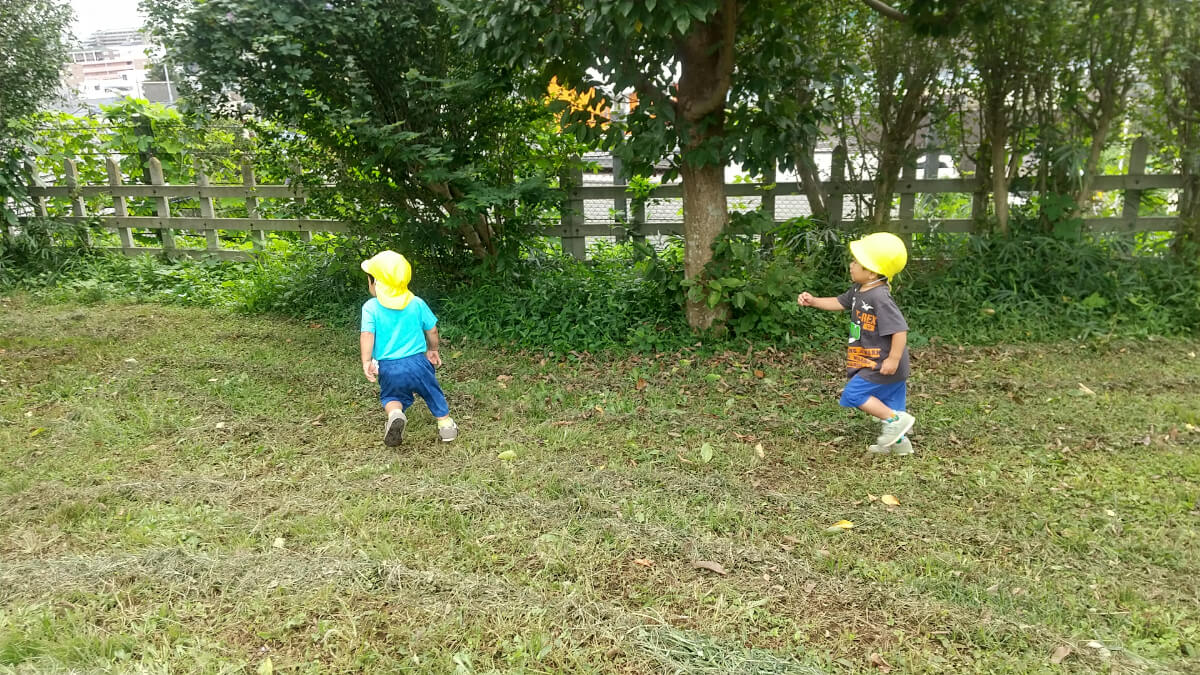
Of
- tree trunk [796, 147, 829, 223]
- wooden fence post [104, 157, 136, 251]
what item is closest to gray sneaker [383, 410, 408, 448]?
tree trunk [796, 147, 829, 223]

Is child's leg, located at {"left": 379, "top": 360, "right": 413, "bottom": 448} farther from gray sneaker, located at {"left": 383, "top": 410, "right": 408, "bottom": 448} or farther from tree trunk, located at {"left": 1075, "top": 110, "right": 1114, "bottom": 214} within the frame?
tree trunk, located at {"left": 1075, "top": 110, "right": 1114, "bottom": 214}

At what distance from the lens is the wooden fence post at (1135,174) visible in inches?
269

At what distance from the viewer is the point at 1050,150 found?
6.73m

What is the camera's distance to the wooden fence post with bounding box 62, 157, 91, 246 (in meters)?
9.67

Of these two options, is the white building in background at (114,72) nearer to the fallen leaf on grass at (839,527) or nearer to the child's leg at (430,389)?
the child's leg at (430,389)

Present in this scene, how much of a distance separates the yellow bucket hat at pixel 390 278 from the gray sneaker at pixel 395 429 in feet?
2.08

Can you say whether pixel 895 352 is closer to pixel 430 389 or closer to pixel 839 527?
pixel 839 527

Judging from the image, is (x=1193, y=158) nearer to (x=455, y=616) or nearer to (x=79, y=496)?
(x=455, y=616)

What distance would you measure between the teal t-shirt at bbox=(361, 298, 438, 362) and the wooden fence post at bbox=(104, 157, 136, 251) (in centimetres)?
744

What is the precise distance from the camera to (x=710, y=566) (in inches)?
121

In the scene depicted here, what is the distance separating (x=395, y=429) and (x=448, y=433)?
12.6 inches

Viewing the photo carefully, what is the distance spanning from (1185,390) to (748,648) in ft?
13.9

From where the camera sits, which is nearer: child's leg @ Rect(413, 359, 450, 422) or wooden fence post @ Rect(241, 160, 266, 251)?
child's leg @ Rect(413, 359, 450, 422)

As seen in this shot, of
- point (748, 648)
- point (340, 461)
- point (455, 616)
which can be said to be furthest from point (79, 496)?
point (748, 648)
